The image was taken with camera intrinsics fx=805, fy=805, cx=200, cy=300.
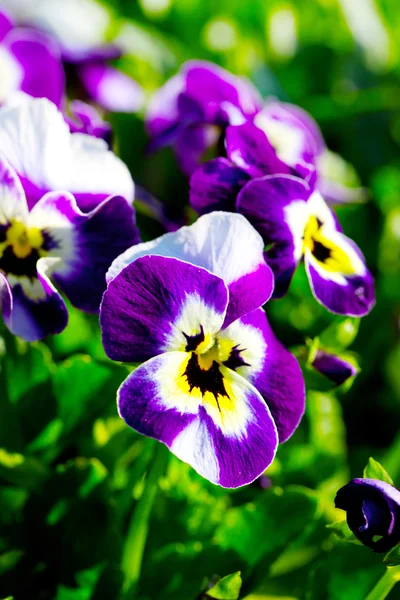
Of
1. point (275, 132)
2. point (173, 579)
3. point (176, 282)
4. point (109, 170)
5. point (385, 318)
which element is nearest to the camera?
point (176, 282)

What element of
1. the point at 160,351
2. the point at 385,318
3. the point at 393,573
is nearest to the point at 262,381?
the point at 160,351

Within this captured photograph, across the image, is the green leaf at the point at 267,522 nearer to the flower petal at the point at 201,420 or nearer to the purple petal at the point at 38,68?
the flower petal at the point at 201,420

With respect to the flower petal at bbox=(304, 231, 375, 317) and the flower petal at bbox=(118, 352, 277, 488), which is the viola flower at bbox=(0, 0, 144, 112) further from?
the flower petal at bbox=(118, 352, 277, 488)

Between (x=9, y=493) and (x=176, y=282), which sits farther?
(x=9, y=493)

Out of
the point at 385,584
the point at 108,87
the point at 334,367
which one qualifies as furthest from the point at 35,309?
the point at 108,87

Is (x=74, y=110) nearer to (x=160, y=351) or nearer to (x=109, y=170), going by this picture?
(x=109, y=170)

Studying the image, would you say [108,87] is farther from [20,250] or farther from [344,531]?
[344,531]
